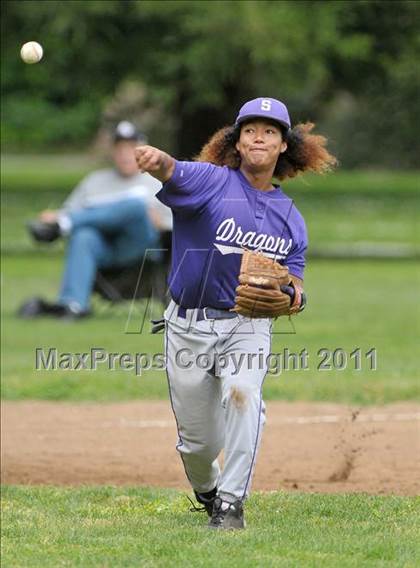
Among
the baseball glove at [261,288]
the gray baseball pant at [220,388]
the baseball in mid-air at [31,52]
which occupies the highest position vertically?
the baseball in mid-air at [31,52]

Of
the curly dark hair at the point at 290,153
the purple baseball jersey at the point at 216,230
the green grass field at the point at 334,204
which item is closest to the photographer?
the purple baseball jersey at the point at 216,230

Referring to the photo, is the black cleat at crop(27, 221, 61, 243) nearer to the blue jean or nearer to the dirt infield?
the blue jean

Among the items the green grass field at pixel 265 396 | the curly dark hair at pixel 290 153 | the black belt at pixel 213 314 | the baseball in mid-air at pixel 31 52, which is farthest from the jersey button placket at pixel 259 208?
the baseball in mid-air at pixel 31 52

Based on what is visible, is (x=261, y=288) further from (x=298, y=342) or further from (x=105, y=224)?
(x=105, y=224)

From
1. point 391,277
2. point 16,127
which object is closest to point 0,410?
point 391,277

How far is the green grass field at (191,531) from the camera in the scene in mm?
5211

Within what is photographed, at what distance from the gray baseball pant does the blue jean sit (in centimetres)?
826

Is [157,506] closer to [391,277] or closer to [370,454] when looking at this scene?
[370,454]

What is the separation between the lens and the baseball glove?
5883 millimetres

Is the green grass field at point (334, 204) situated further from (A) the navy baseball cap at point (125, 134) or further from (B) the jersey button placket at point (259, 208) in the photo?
(B) the jersey button placket at point (259, 208)

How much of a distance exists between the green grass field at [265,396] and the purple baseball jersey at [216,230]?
1112mm

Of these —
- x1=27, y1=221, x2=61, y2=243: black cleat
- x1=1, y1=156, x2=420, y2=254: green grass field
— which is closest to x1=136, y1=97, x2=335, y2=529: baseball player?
x1=27, y1=221, x2=61, y2=243: black cleat

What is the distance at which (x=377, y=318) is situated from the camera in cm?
1559

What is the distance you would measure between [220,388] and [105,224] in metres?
8.65
